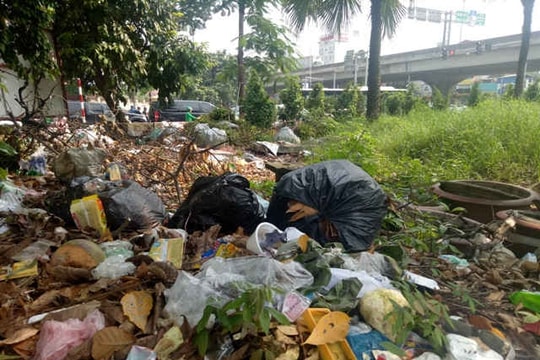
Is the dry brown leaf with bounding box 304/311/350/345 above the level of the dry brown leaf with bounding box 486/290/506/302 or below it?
above

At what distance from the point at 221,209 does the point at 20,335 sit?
1.34m

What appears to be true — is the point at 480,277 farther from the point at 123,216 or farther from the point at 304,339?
the point at 123,216

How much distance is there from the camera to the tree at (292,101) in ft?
36.5

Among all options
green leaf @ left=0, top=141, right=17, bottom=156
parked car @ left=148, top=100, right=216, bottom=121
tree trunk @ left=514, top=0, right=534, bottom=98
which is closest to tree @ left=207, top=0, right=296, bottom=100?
parked car @ left=148, top=100, right=216, bottom=121

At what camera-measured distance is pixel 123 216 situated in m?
2.42

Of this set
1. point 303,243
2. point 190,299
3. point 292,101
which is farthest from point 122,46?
point 292,101

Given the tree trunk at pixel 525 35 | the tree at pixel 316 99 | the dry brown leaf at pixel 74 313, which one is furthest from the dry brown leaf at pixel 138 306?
the tree at pixel 316 99

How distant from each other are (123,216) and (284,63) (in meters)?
11.2

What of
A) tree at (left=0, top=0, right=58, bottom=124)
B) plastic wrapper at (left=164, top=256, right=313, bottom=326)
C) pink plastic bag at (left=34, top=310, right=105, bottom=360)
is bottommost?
pink plastic bag at (left=34, top=310, right=105, bottom=360)

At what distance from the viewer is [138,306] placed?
5.02 ft

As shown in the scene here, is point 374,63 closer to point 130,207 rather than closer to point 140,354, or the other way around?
point 130,207

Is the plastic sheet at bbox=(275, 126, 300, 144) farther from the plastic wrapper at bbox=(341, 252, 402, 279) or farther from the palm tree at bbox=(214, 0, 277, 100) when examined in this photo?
the plastic wrapper at bbox=(341, 252, 402, 279)

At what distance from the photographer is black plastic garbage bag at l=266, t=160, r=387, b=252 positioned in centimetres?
234

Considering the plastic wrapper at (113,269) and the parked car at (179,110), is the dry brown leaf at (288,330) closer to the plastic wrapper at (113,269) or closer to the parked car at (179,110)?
the plastic wrapper at (113,269)
